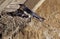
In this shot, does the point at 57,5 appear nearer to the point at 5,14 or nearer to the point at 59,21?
the point at 59,21

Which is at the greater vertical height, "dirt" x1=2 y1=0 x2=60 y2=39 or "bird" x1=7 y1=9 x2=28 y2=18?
"bird" x1=7 y1=9 x2=28 y2=18

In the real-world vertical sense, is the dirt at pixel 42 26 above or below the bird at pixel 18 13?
below

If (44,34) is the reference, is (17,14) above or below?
above

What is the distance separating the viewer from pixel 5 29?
1.09 m

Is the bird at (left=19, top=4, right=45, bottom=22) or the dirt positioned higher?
the bird at (left=19, top=4, right=45, bottom=22)

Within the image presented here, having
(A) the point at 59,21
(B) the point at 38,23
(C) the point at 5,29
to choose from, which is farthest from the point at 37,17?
(C) the point at 5,29

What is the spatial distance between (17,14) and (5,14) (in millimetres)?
80

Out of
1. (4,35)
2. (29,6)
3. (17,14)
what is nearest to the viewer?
(4,35)

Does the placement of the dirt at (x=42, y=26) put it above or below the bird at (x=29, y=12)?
below

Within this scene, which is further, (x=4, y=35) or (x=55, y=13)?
(x=55, y=13)

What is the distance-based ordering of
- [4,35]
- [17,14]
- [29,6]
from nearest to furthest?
[4,35] → [17,14] → [29,6]

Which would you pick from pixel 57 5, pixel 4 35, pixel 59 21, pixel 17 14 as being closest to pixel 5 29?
pixel 4 35

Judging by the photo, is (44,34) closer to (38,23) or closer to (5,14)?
(38,23)

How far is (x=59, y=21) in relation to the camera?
1.26 meters
